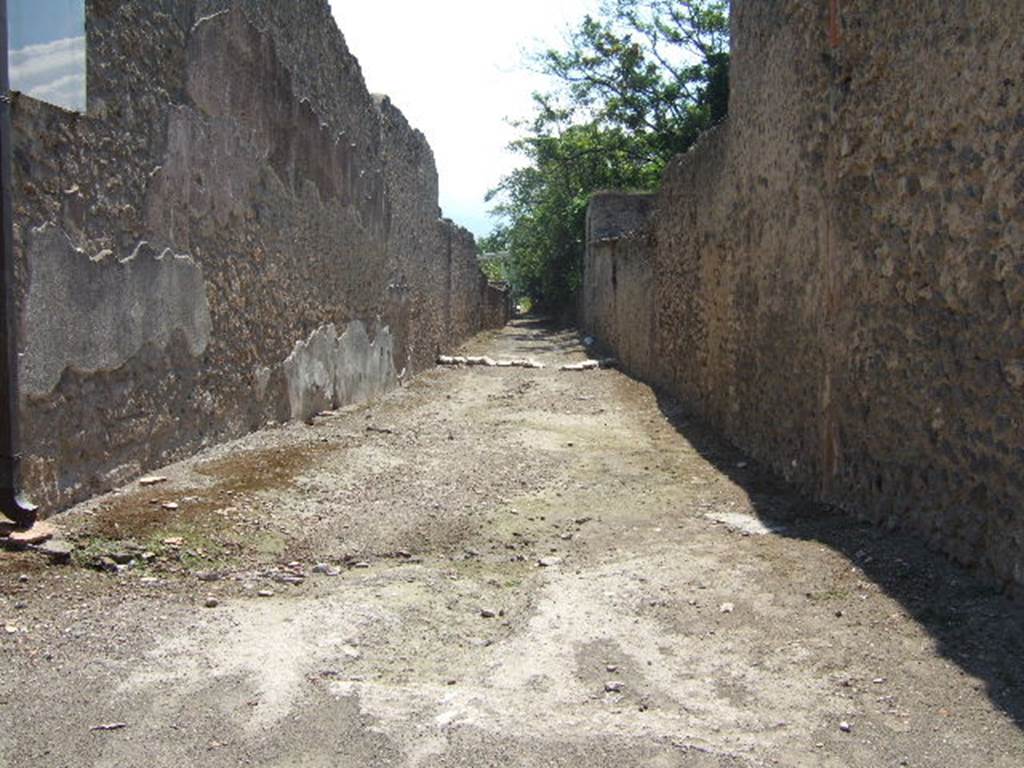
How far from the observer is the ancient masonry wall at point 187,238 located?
370 cm

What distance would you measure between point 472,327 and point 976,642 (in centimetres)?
1687

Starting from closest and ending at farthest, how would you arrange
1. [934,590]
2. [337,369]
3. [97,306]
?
1. [934,590]
2. [97,306]
3. [337,369]

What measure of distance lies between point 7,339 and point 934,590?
10.2 ft

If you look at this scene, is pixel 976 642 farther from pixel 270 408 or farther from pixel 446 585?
pixel 270 408

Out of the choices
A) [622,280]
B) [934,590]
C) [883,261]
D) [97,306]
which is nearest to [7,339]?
[97,306]

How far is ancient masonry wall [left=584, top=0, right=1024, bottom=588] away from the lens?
125 inches

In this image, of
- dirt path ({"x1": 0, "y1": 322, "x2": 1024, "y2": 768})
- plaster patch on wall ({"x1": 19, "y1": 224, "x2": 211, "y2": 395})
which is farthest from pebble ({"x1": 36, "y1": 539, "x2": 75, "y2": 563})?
plaster patch on wall ({"x1": 19, "y1": 224, "x2": 211, "y2": 395})

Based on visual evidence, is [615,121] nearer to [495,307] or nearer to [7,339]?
[495,307]

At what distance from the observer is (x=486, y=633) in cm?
309

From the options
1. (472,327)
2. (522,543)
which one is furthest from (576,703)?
(472,327)

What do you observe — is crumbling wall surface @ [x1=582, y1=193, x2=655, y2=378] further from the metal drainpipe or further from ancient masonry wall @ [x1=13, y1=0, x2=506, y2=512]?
the metal drainpipe

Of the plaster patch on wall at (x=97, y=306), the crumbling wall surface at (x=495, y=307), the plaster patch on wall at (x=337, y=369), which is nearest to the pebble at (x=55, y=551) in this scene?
the plaster patch on wall at (x=97, y=306)

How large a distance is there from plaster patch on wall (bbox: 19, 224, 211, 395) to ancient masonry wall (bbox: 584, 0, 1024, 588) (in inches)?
120

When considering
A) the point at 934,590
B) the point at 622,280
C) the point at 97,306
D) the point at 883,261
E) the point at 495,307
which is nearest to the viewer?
the point at 934,590
